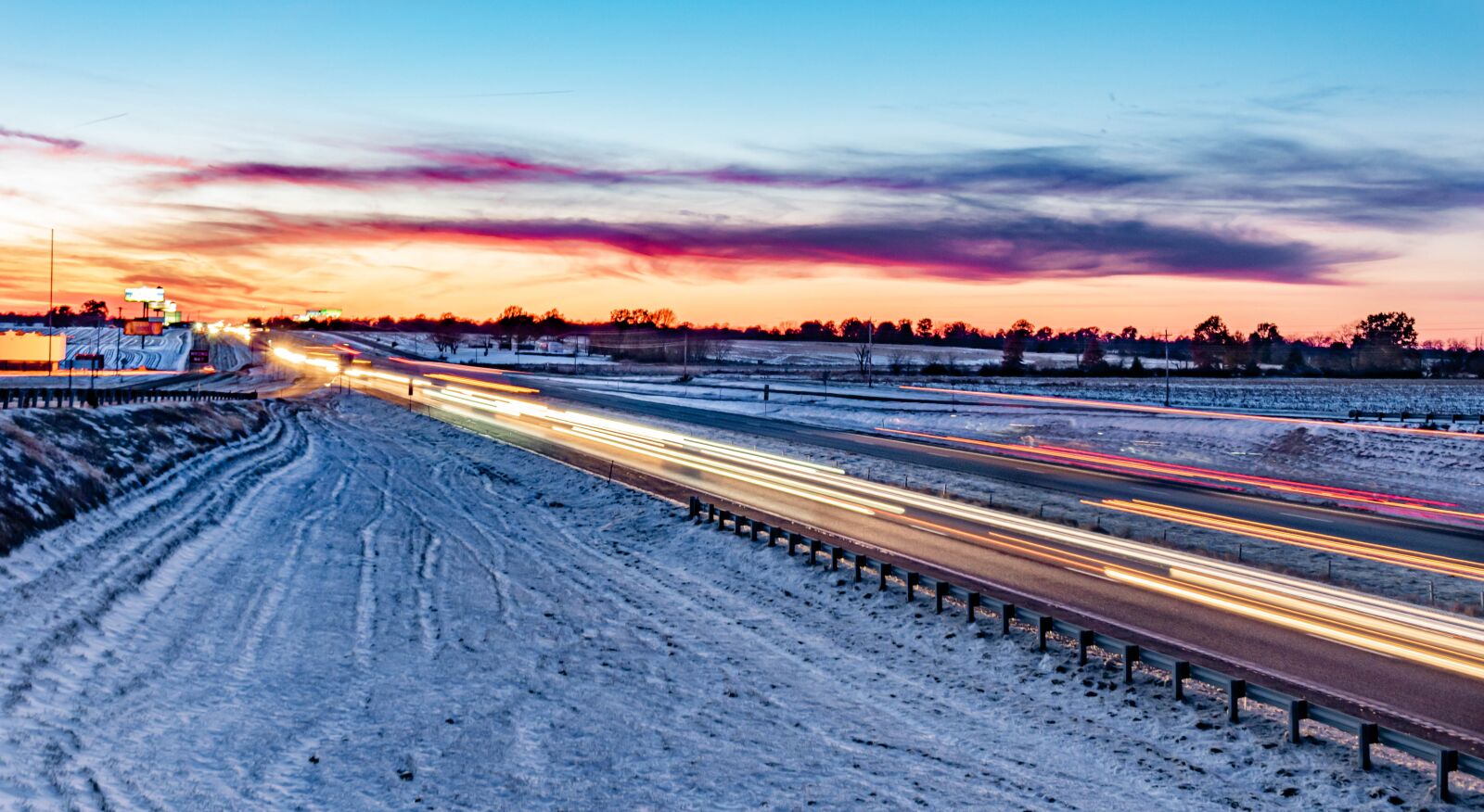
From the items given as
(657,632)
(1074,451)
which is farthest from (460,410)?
(657,632)

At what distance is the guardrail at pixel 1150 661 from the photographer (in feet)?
36.6

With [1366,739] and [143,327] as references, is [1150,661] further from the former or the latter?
[143,327]

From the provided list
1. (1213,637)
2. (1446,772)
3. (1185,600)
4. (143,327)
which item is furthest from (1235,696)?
(143,327)

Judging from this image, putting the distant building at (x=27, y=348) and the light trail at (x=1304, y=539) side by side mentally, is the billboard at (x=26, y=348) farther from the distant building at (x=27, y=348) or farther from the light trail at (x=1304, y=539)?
the light trail at (x=1304, y=539)

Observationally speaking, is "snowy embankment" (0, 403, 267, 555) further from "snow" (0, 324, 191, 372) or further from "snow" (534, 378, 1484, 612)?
"snow" (0, 324, 191, 372)

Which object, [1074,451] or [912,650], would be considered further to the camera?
[1074,451]

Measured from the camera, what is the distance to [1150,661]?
1470 cm

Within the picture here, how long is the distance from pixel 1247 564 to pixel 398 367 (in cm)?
11905

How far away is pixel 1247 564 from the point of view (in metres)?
22.9

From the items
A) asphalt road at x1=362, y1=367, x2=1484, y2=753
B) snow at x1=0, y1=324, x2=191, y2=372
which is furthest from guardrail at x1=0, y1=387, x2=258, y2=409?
snow at x1=0, y1=324, x2=191, y2=372

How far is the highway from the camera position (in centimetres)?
1410

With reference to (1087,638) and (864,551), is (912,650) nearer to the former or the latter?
(1087,638)

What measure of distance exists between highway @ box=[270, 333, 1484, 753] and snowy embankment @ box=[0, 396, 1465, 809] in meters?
2.10

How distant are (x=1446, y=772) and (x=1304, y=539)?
17.6m
